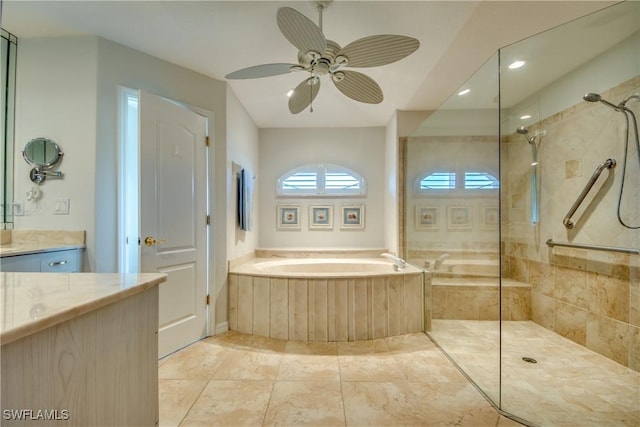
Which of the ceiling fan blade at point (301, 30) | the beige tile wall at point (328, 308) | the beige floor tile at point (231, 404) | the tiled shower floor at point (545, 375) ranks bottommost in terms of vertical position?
the beige floor tile at point (231, 404)

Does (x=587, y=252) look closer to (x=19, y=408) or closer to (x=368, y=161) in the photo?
(x=368, y=161)

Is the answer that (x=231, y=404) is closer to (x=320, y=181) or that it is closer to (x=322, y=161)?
(x=320, y=181)

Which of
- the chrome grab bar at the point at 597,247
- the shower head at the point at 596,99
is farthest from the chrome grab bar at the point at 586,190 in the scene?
the shower head at the point at 596,99

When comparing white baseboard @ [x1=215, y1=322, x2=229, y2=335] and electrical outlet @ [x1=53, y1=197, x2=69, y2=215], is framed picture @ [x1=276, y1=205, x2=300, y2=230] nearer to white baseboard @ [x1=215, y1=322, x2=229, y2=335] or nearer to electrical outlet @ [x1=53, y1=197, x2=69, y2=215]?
white baseboard @ [x1=215, y1=322, x2=229, y2=335]

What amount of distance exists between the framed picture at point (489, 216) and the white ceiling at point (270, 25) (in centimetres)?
125

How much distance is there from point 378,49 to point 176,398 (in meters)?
2.39

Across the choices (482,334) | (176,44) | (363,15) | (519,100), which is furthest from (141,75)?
(482,334)

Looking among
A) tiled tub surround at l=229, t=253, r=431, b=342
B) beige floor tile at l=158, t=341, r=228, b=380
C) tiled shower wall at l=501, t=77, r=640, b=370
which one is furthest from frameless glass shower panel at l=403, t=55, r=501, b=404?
beige floor tile at l=158, t=341, r=228, b=380

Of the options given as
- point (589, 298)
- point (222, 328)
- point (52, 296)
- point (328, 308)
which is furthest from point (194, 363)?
point (589, 298)

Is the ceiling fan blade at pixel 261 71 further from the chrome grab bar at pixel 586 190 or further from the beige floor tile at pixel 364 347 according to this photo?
the chrome grab bar at pixel 586 190

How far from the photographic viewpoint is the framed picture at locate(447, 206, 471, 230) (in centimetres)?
271

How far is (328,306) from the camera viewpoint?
2.41m

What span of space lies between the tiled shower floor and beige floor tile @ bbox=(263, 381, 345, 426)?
993 mm

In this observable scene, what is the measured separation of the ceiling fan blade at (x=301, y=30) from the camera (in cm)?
131
